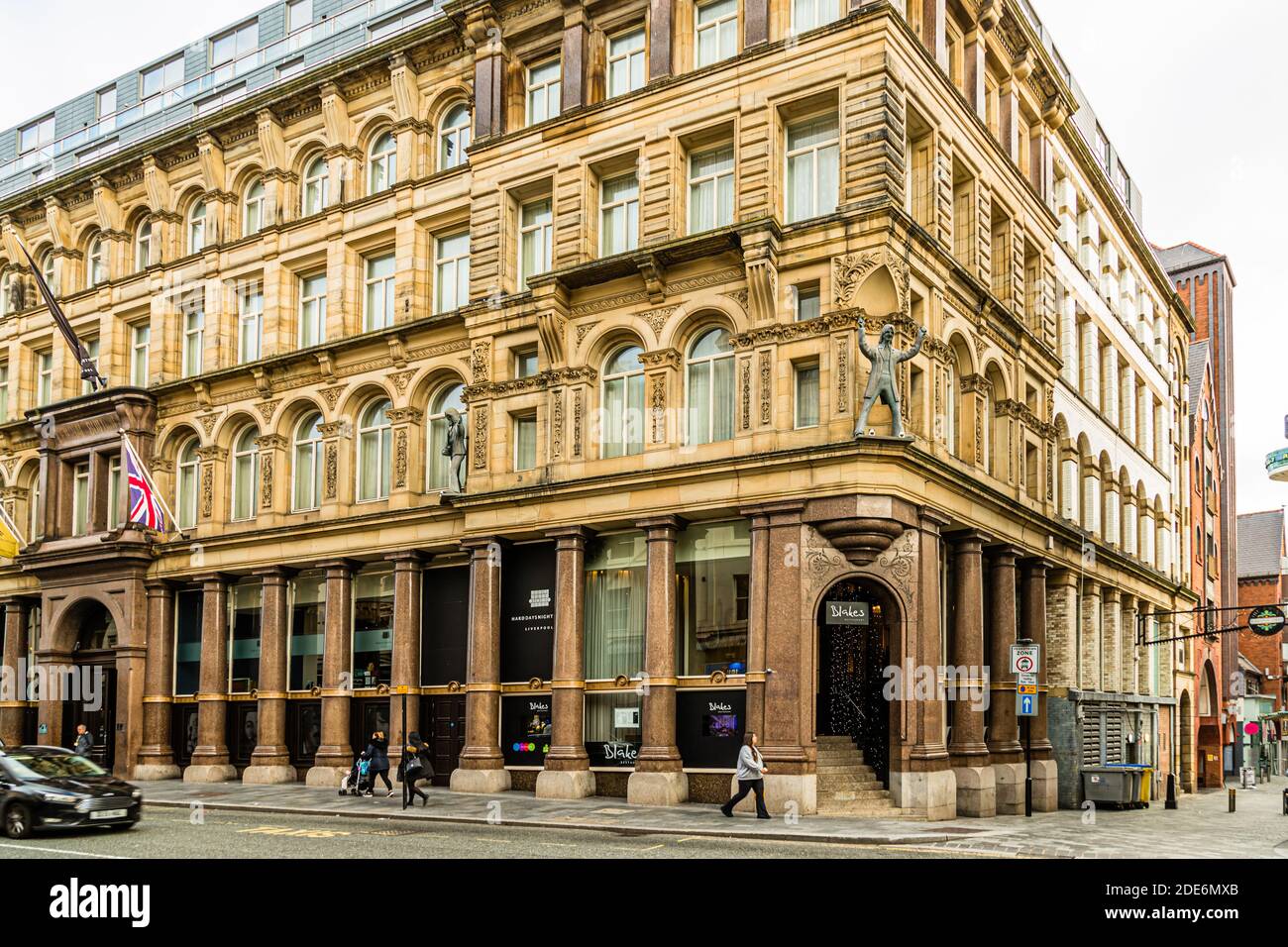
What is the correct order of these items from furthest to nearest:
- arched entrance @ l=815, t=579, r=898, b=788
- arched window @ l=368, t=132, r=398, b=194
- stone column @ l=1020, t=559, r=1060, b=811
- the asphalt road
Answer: arched window @ l=368, t=132, r=398, b=194, stone column @ l=1020, t=559, r=1060, b=811, arched entrance @ l=815, t=579, r=898, b=788, the asphalt road

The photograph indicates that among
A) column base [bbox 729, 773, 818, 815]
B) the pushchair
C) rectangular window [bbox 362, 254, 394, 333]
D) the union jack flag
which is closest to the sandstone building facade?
column base [bbox 729, 773, 818, 815]

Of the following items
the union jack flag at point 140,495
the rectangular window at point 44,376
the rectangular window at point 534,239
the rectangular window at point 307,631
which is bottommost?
Answer: the rectangular window at point 307,631

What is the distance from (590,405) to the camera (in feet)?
104

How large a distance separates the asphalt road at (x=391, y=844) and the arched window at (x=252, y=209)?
22.5m

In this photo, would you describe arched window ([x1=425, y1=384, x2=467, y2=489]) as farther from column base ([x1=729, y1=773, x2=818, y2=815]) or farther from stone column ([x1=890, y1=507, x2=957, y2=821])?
stone column ([x1=890, y1=507, x2=957, y2=821])

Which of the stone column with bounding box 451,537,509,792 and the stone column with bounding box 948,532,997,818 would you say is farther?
the stone column with bounding box 451,537,509,792

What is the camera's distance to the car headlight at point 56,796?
69.6 ft

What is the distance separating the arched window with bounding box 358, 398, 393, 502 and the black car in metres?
14.9

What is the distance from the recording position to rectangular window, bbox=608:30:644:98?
32.8 metres

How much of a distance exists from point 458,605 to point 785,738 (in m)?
11.3

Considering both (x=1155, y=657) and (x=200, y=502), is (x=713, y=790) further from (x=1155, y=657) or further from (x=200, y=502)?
(x=1155, y=657)

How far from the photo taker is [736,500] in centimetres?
2836

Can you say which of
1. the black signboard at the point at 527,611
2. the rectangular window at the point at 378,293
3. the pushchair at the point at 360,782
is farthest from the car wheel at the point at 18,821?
the rectangular window at the point at 378,293

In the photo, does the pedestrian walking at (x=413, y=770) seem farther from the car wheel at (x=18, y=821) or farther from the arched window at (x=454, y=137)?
the arched window at (x=454, y=137)
